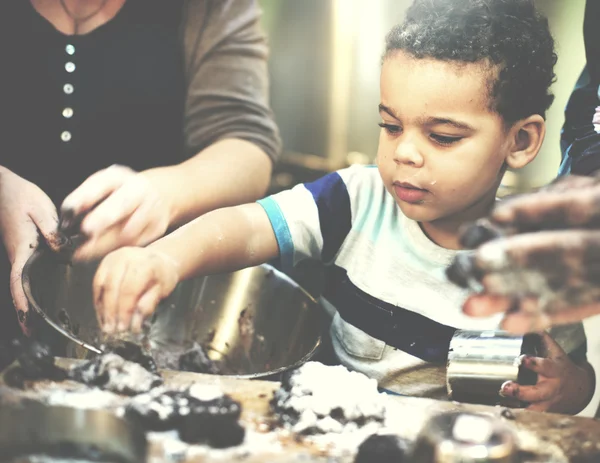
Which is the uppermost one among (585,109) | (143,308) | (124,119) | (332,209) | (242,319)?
(585,109)

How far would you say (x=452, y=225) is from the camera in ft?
3.68

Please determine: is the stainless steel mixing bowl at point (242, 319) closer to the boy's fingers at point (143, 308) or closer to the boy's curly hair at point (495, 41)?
the boy's fingers at point (143, 308)

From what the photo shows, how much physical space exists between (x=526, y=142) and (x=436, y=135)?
0.56ft

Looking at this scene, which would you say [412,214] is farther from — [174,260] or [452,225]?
[174,260]

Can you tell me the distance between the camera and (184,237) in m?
1.00

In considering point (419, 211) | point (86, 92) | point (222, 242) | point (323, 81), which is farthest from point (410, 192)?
point (323, 81)

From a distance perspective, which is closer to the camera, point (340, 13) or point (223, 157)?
point (223, 157)

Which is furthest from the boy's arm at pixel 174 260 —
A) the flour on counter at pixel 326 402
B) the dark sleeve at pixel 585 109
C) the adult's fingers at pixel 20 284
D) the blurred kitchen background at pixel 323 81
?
the blurred kitchen background at pixel 323 81

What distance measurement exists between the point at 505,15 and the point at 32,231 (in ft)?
2.48

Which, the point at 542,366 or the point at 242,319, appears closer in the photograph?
the point at 542,366

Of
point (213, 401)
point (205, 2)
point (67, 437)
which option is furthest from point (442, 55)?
point (67, 437)

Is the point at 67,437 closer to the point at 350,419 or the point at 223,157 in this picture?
the point at 350,419

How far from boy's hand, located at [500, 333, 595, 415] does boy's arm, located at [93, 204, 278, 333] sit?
17.6 inches

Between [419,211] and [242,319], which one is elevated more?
[419,211]
